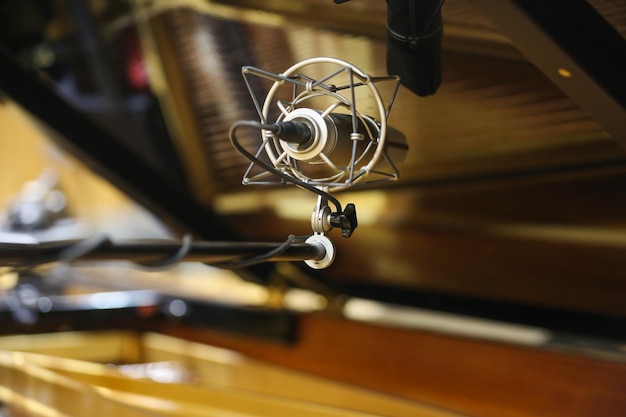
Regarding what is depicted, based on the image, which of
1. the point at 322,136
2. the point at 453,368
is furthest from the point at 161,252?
the point at 453,368

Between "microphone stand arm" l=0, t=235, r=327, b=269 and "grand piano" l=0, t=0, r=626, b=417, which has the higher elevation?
"grand piano" l=0, t=0, r=626, b=417

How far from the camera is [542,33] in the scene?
2.27 feet

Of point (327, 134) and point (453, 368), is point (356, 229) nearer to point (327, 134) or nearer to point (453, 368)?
point (327, 134)

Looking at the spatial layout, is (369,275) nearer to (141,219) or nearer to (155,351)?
(155,351)

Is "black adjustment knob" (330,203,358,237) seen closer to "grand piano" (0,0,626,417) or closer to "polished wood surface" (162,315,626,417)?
"grand piano" (0,0,626,417)

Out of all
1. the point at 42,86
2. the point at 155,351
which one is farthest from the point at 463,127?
the point at 155,351

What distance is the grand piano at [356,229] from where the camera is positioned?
875 mm

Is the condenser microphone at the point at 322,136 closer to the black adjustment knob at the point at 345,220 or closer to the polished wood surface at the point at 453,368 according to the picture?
the black adjustment knob at the point at 345,220

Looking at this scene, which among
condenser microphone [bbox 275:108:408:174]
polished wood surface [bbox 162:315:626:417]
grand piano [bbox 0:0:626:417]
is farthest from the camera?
polished wood surface [bbox 162:315:626:417]

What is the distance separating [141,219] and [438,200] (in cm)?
128

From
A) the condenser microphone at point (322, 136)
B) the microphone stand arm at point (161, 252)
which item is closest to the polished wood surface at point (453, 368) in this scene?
the microphone stand arm at point (161, 252)

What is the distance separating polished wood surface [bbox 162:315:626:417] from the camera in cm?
122

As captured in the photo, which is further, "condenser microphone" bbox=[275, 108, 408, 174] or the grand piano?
the grand piano

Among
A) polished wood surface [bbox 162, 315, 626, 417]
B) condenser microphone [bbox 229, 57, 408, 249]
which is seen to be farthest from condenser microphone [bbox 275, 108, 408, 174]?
polished wood surface [bbox 162, 315, 626, 417]
